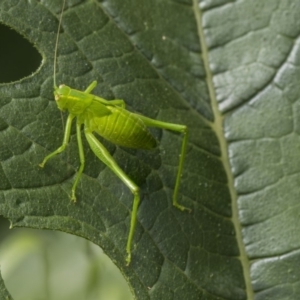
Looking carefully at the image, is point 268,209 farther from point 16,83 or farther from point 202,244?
point 16,83

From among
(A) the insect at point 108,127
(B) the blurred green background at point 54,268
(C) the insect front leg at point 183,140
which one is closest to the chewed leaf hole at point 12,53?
(A) the insect at point 108,127

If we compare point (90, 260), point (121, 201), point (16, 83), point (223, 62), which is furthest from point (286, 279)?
point (90, 260)

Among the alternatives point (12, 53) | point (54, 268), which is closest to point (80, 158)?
point (12, 53)

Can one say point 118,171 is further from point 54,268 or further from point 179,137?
point 54,268

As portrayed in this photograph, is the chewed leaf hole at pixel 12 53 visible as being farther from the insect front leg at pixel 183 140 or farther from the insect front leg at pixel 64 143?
the insect front leg at pixel 183 140

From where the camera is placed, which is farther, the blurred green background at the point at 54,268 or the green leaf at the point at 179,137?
the blurred green background at the point at 54,268

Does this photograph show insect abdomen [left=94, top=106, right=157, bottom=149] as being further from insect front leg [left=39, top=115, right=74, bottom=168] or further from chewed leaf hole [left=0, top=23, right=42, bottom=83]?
chewed leaf hole [left=0, top=23, right=42, bottom=83]
